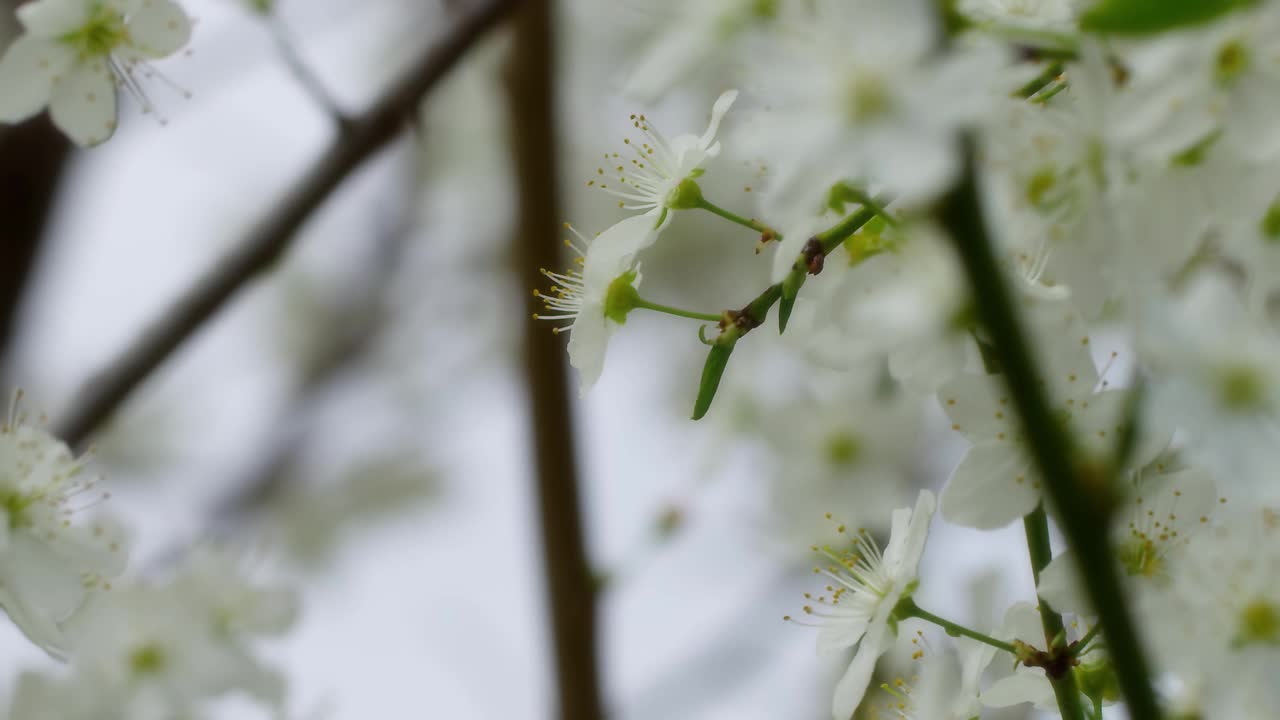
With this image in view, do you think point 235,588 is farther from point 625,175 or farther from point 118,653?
point 625,175

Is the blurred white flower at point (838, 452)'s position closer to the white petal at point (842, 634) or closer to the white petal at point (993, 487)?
the white petal at point (842, 634)

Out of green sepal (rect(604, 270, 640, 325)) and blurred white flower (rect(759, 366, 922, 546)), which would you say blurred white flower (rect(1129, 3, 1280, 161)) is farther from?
blurred white flower (rect(759, 366, 922, 546))

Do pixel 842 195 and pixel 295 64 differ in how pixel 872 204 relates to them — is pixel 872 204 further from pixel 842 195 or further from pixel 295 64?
pixel 295 64

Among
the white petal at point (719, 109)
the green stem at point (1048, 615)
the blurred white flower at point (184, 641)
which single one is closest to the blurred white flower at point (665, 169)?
the white petal at point (719, 109)

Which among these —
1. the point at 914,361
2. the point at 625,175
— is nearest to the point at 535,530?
the point at 625,175

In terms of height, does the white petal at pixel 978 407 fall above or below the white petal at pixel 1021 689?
above

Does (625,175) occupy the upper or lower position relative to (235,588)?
upper
